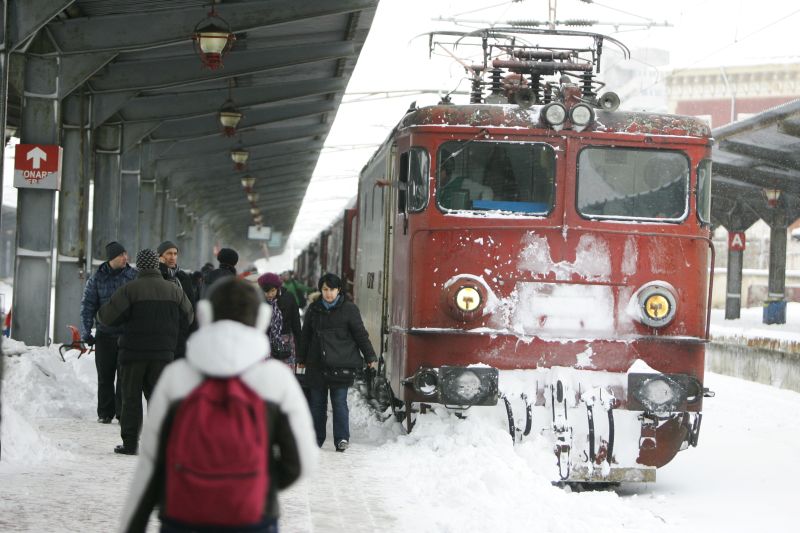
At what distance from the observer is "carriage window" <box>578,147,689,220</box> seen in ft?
34.1

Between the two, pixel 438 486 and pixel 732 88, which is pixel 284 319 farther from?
pixel 732 88

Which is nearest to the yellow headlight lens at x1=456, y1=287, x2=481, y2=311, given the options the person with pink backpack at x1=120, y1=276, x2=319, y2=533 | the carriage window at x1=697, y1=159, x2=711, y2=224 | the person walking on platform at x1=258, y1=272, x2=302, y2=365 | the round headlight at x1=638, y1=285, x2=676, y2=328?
the round headlight at x1=638, y1=285, x2=676, y2=328

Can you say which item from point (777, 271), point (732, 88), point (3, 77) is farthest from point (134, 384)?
point (732, 88)

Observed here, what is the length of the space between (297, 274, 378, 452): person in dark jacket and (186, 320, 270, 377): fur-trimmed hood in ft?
23.8

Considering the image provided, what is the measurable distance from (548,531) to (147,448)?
413cm

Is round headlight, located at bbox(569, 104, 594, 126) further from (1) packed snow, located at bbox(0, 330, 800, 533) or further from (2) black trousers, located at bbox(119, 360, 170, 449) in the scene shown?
(2) black trousers, located at bbox(119, 360, 170, 449)

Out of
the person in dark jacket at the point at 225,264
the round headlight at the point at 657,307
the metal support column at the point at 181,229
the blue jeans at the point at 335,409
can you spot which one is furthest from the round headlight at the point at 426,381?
the metal support column at the point at 181,229

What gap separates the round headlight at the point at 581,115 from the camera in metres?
Result: 10.3

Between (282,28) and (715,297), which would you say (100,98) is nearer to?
(282,28)

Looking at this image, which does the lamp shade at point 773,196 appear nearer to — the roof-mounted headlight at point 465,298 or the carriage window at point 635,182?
the carriage window at point 635,182

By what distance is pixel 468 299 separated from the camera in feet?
33.1

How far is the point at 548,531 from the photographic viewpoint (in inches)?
305

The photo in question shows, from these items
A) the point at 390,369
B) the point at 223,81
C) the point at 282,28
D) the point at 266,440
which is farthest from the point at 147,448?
the point at 223,81

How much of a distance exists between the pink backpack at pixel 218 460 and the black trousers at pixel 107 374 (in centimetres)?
801
